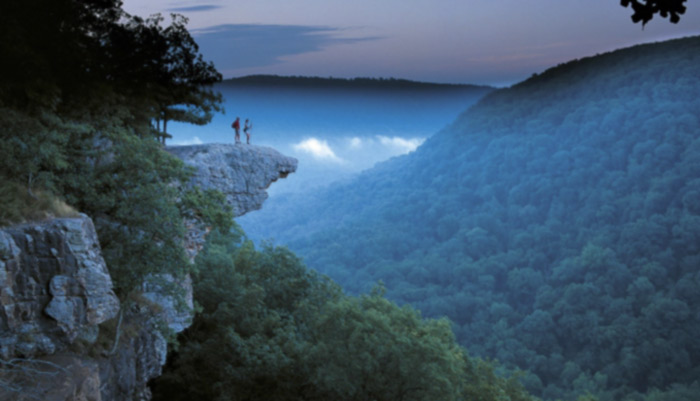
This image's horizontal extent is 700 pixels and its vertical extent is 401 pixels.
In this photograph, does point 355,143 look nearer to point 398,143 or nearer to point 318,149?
point 398,143

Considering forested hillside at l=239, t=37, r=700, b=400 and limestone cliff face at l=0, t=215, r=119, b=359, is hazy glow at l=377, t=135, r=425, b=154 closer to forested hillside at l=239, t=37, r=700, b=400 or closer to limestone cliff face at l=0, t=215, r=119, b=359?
forested hillside at l=239, t=37, r=700, b=400

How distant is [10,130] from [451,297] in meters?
71.8

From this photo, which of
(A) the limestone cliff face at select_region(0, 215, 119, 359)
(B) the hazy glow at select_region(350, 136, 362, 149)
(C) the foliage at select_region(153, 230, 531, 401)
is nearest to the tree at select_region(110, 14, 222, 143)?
(C) the foliage at select_region(153, 230, 531, 401)

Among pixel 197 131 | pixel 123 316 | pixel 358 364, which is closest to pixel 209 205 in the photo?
pixel 123 316

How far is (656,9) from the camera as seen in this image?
4.19 m

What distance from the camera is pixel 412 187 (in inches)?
5007

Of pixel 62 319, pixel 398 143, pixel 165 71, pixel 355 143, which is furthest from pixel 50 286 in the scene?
pixel 398 143

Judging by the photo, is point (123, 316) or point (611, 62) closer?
point (123, 316)

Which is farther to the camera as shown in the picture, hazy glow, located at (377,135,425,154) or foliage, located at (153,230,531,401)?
hazy glow, located at (377,135,425,154)

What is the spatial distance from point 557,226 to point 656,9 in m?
97.6

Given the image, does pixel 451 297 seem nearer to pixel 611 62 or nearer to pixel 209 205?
pixel 209 205

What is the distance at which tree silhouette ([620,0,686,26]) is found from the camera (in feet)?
13.6

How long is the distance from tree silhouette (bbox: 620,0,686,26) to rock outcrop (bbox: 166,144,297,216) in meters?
18.4

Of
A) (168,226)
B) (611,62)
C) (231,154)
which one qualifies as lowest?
(168,226)
